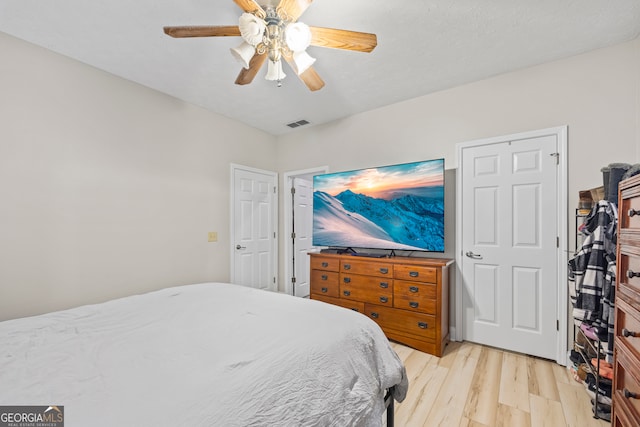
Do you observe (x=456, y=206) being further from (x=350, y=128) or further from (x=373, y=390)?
(x=373, y=390)

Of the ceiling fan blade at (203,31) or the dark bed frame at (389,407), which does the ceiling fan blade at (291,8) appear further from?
the dark bed frame at (389,407)

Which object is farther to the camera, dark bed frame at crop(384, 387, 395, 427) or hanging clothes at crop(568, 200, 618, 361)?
hanging clothes at crop(568, 200, 618, 361)

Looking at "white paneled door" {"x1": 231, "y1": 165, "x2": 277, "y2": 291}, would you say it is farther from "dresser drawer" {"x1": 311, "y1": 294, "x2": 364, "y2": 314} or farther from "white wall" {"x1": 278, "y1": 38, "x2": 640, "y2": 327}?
"white wall" {"x1": 278, "y1": 38, "x2": 640, "y2": 327}

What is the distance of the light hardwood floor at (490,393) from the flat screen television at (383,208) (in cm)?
105

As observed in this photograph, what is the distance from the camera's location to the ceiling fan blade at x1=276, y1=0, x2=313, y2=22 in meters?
1.46

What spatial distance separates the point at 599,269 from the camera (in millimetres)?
1678

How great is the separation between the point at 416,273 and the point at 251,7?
2.46m

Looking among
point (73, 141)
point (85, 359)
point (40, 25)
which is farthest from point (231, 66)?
point (85, 359)

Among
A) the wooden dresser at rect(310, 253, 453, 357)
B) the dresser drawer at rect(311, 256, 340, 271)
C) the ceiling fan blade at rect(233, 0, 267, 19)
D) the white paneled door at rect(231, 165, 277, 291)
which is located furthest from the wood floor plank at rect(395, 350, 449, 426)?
the ceiling fan blade at rect(233, 0, 267, 19)

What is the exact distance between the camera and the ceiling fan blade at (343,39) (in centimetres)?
158

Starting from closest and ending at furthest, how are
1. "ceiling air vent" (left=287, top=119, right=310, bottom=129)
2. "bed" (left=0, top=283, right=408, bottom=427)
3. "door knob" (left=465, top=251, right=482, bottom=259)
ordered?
"bed" (left=0, top=283, right=408, bottom=427)
"door knob" (left=465, top=251, right=482, bottom=259)
"ceiling air vent" (left=287, top=119, right=310, bottom=129)

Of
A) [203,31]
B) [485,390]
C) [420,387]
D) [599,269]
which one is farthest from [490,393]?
[203,31]

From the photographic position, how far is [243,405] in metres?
0.78

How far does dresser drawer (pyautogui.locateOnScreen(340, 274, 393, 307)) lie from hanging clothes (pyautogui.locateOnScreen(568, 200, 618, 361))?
1446mm
